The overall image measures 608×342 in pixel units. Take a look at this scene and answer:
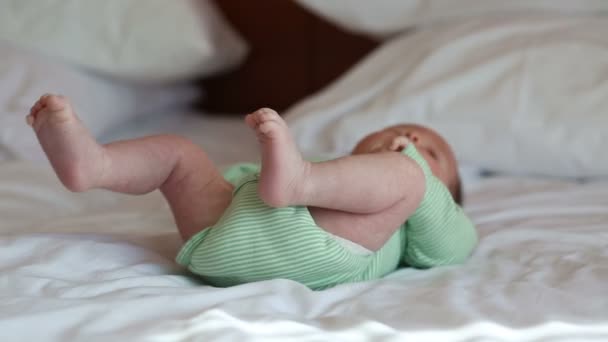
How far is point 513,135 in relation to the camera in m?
1.31

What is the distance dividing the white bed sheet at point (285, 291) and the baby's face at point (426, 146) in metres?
0.09

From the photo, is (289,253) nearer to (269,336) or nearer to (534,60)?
(269,336)

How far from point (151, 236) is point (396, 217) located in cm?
32

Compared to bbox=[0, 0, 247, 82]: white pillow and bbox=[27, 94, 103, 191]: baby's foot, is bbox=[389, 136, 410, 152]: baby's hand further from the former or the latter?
bbox=[0, 0, 247, 82]: white pillow

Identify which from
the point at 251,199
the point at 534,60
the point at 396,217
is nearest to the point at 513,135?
the point at 534,60

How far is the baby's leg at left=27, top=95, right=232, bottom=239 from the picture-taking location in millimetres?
739

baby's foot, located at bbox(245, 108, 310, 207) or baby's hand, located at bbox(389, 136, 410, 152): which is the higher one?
baby's hand, located at bbox(389, 136, 410, 152)

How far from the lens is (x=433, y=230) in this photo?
2.99 feet

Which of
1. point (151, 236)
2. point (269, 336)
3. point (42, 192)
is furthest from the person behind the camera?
point (42, 192)

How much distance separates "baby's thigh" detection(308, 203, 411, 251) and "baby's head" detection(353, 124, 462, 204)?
0.68 ft

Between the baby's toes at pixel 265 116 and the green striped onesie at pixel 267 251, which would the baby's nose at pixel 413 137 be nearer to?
the green striped onesie at pixel 267 251

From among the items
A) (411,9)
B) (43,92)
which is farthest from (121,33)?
(411,9)

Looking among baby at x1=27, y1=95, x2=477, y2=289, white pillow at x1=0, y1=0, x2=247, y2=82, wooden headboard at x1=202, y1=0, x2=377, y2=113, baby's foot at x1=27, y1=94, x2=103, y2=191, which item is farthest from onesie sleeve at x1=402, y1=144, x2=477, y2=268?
wooden headboard at x1=202, y1=0, x2=377, y2=113

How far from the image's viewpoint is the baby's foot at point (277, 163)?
2.33 feet
